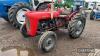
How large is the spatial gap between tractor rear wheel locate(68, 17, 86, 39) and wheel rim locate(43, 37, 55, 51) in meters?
1.05

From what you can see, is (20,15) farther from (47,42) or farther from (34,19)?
(47,42)

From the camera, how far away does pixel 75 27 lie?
24.0 ft

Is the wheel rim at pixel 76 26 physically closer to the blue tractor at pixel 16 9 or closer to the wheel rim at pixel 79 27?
the wheel rim at pixel 79 27

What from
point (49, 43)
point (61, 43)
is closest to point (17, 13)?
point (61, 43)

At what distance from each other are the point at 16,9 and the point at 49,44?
9.40ft

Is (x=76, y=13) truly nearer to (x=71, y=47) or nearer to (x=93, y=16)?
(x=71, y=47)

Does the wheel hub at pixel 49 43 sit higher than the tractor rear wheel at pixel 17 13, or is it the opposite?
the tractor rear wheel at pixel 17 13

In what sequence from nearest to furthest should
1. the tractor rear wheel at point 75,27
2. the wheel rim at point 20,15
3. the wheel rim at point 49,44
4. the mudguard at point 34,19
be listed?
the wheel rim at point 49,44 < the mudguard at point 34,19 < the tractor rear wheel at point 75,27 < the wheel rim at point 20,15

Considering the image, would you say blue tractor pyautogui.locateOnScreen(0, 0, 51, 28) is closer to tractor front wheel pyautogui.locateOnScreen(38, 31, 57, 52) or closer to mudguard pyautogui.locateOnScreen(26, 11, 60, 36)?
mudguard pyautogui.locateOnScreen(26, 11, 60, 36)

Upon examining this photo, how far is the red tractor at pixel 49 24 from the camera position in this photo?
6.11 metres

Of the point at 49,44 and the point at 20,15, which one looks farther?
the point at 20,15

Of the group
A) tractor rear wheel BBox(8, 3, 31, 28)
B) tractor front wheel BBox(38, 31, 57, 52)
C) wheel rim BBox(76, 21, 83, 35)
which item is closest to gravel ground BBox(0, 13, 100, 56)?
tractor front wheel BBox(38, 31, 57, 52)

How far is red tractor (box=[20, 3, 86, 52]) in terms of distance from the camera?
6109mm

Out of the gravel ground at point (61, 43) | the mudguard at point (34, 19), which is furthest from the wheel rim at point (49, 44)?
the mudguard at point (34, 19)
